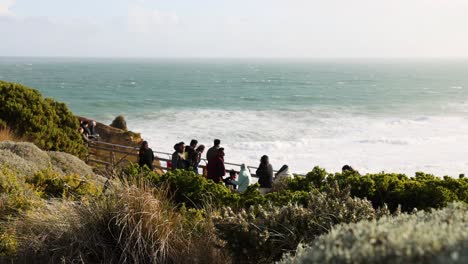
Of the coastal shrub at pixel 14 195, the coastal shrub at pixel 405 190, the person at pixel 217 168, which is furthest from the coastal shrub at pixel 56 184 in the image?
the person at pixel 217 168

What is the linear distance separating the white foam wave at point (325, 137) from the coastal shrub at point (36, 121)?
1666 centimetres

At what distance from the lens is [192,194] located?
8.65 meters

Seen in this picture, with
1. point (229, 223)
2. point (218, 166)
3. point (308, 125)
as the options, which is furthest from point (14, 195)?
point (308, 125)

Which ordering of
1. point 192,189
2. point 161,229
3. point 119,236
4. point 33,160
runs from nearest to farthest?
1. point 119,236
2. point 161,229
3. point 192,189
4. point 33,160

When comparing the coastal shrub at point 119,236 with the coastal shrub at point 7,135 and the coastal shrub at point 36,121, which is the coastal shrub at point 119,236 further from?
the coastal shrub at point 36,121

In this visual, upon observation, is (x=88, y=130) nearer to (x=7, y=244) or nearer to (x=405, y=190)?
(x=7, y=244)

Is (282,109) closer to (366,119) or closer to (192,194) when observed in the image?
(366,119)

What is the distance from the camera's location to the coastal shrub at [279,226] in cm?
537

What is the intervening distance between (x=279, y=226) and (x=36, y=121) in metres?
10.5

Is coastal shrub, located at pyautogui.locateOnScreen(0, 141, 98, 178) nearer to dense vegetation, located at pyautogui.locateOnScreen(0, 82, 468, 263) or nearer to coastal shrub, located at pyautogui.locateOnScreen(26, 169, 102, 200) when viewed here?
dense vegetation, located at pyautogui.locateOnScreen(0, 82, 468, 263)

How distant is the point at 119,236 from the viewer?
5.77 metres

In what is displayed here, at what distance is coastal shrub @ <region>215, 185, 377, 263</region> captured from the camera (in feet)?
17.6

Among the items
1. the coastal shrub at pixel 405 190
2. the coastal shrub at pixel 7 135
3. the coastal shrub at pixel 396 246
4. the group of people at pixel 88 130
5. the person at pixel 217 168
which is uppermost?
the coastal shrub at pixel 396 246

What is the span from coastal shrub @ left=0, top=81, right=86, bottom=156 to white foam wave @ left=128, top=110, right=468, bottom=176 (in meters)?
16.7
